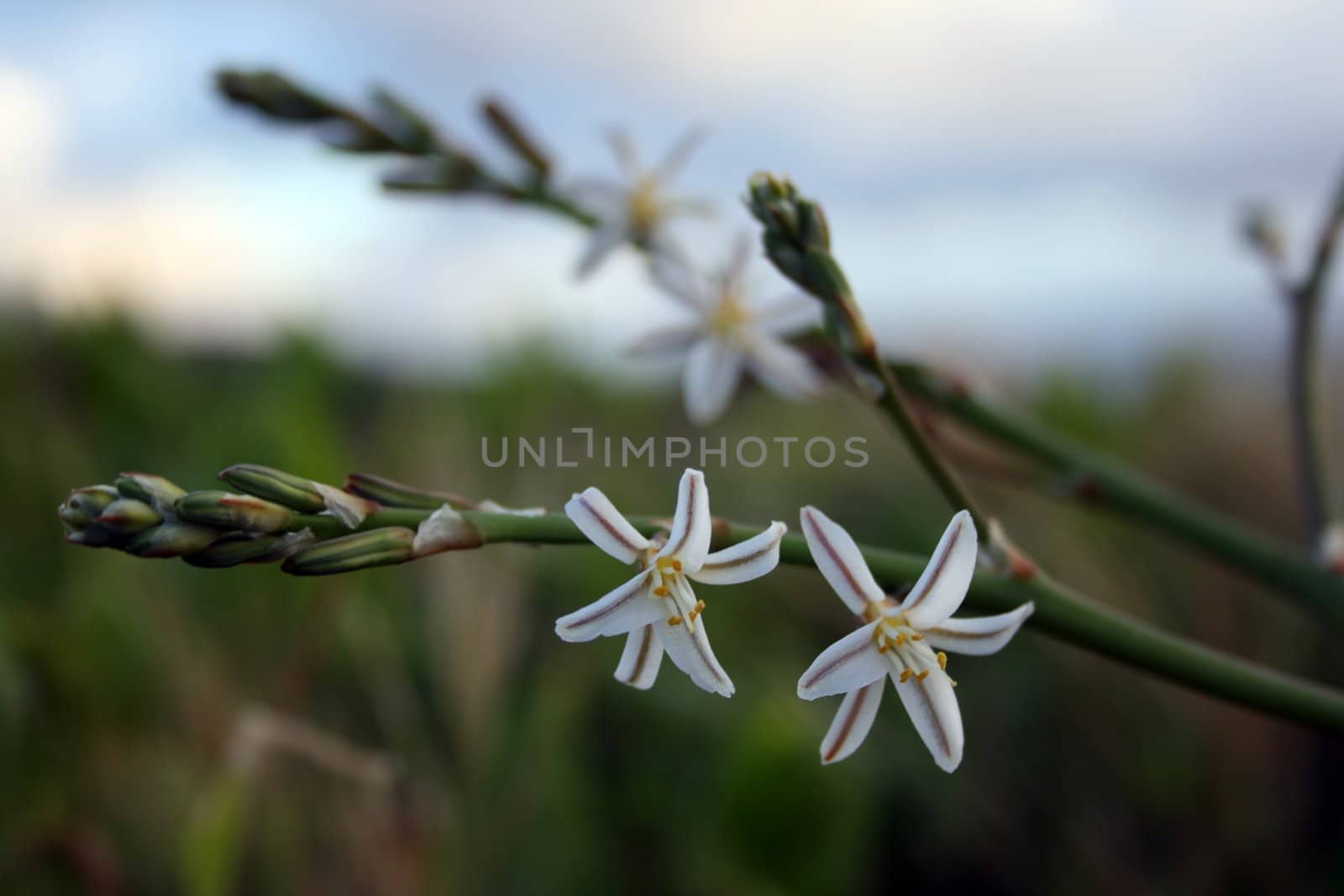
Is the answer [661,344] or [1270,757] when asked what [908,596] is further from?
[1270,757]

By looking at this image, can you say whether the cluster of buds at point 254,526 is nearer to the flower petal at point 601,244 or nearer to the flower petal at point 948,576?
the flower petal at point 948,576

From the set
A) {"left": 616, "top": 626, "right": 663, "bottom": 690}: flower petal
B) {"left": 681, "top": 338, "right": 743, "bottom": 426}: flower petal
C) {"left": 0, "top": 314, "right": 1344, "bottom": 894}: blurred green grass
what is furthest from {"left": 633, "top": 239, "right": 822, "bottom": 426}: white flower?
{"left": 616, "top": 626, "right": 663, "bottom": 690}: flower petal

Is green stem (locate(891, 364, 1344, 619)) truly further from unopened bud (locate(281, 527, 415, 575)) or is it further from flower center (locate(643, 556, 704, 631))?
unopened bud (locate(281, 527, 415, 575))

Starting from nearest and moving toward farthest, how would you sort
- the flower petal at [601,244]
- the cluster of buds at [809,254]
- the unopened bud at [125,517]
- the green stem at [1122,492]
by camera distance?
the unopened bud at [125,517] → the cluster of buds at [809,254] → the green stem at [1122,492] → the flower petal at [601,244]

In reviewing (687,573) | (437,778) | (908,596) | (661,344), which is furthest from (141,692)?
(908,596)

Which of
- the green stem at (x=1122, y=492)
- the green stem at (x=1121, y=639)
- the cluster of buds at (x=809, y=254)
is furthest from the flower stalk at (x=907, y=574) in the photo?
the green stem at (x=1122, y=492)

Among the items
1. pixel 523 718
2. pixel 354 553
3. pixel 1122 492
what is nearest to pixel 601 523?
pixel 354 553

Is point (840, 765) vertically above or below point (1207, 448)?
below
